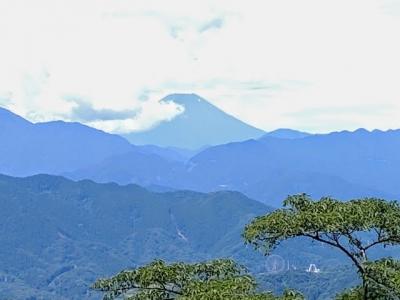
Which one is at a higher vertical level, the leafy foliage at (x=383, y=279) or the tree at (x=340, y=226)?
the tree at (x=340, y=226)

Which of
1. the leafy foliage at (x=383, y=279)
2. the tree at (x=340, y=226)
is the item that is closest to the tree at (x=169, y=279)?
the tree at (x=340, y=226)

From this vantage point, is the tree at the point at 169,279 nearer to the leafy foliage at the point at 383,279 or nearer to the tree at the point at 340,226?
the tree at the point at 340,226

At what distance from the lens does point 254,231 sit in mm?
20234

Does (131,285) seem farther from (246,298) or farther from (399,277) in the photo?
(399,277)

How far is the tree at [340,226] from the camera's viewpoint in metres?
18.7

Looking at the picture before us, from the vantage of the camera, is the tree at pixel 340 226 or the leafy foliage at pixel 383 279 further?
the tree at pixel 340 226

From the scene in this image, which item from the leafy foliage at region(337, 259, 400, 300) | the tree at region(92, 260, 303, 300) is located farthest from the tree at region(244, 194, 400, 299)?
the tree at region(92, 260, 303, 300)

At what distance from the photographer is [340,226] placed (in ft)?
61.4

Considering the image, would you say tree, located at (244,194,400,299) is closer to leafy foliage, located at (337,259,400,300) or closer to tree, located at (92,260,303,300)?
leafy foliage, located at (337,259,400,300)

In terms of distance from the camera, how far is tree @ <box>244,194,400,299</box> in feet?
61.3

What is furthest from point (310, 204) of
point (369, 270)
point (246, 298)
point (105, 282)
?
point (105, 282)

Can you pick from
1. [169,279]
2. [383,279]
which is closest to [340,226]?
[383,279]

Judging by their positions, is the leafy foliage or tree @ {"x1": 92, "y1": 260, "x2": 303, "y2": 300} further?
tree @ {"x1": 92, "y1": 260, "x2": 303, "y2": 300}

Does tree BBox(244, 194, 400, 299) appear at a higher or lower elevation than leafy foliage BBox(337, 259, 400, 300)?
higher
